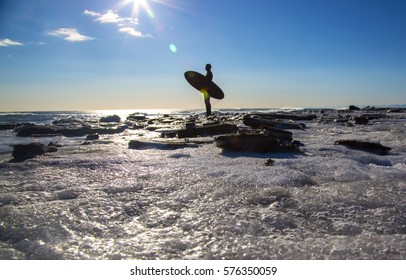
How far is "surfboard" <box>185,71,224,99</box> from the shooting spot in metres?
15.4

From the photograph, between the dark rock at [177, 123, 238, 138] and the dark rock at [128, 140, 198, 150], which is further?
the dark rock at [177, 123, 238, 138]

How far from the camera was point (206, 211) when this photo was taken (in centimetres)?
200

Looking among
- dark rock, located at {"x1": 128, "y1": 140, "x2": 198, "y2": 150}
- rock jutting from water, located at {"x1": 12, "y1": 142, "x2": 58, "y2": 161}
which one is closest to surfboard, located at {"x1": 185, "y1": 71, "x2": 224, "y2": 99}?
dark rock, located at {"x1": 128, "y1": 140, "x2": 198, "y2": 150}

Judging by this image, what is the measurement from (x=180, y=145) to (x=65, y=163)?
79.6 inches

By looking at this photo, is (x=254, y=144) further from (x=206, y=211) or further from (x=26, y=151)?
(x=26, y=151)

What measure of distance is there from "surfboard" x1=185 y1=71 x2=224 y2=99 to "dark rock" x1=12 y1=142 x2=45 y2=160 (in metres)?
11.5

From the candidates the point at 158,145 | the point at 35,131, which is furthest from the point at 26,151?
the point at 35,131

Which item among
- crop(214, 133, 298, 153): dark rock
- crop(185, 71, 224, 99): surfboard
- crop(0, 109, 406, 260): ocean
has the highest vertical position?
crop(185, 71, 224, 99): surfboard

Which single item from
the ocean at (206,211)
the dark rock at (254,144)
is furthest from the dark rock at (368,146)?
the dark rock at (254,144)

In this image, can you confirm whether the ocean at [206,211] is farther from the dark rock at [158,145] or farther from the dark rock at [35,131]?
the dark rock at [35,131]

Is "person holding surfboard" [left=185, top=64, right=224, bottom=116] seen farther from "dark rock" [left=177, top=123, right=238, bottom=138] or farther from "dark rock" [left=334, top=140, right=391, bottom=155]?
"dark rock" [left=334, top=140, right=391, bottom=155]

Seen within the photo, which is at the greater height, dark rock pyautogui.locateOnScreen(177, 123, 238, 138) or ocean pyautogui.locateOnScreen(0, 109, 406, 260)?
dark rock pyautogui.locateOnScreen(177, 123, 238, 138)
